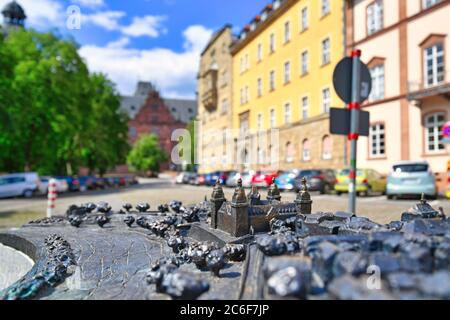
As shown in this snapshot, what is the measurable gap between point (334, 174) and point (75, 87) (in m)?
20.9

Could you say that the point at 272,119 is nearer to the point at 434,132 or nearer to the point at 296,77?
the point at 296,77

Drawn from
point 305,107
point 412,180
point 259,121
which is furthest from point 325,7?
Result: point 412,180

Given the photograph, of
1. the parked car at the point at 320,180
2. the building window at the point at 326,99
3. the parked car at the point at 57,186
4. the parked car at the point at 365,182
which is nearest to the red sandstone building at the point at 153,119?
the parked car at the point at 57,186

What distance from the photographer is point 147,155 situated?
75.4 metres

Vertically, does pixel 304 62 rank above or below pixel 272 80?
above

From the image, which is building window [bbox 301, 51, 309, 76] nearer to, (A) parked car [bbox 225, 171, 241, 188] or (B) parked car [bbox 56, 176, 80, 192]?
(A) parked car [bbox 225, 171, 241, 188]

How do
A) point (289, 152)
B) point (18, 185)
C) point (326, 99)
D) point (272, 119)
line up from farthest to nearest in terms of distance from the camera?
point (272, 119), point (289, 152), point (326, 99), point (18, 185)

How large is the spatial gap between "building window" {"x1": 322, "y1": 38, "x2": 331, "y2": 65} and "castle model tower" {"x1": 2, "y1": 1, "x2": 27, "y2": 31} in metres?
47.4

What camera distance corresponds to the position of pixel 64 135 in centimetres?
2584

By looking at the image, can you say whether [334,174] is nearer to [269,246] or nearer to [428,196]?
[428,196]

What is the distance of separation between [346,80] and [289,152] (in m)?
24.4

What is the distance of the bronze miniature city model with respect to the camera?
3094mm

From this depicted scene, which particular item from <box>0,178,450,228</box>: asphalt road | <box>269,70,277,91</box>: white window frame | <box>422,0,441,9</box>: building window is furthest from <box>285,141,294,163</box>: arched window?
<box>422,0,441,9</box>: building window

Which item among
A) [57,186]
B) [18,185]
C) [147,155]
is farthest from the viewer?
[147,155]
